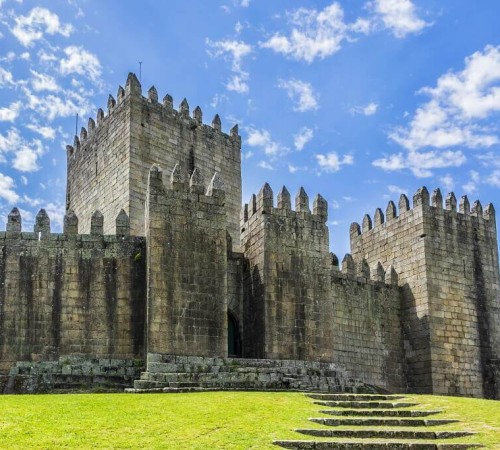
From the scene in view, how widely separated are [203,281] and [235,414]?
770 cm

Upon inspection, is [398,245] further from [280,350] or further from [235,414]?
[235,414]

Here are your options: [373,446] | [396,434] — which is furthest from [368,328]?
[373,446]

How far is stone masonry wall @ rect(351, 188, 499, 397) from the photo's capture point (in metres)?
29.5

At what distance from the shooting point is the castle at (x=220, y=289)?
22.0m

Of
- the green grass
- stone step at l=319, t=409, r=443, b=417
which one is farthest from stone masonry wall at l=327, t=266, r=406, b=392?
stone step at l=319, t=409, r=443, b=417

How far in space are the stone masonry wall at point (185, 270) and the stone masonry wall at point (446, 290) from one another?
32.3 feet

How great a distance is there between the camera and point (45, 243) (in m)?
22.9

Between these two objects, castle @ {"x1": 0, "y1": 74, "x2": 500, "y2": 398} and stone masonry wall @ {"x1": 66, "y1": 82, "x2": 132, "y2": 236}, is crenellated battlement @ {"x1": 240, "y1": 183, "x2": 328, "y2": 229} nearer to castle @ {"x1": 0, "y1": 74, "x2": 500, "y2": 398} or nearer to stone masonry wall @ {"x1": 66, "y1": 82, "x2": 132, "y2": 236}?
castle @ {"x1": 0, "y1": 74, "x2": 500, "y2": 398}

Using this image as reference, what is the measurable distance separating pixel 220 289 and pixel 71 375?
4886 millimetres

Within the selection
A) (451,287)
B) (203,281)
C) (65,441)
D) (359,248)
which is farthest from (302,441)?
(359,248)

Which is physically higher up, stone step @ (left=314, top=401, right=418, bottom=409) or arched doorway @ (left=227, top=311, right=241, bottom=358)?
arched doorway @ (left=227, top=311, right=241, bottom=358)

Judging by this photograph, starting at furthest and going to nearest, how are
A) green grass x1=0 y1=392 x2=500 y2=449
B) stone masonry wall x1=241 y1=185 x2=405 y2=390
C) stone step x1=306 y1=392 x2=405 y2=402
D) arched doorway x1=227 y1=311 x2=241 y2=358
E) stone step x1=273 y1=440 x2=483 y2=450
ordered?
arched doorway x1=227 y1=311 x2=241 y2=358, stone masonry wall x1=241 y1=185 x2=405 y2=390, stone step x1=306 y1=392 x2=405 y2=402, stone step x1=273 y1=440 x2=483 y2=450, green grass x1=0 y1=392 x2=500 y2=449

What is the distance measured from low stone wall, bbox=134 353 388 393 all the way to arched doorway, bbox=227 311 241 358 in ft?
7.85

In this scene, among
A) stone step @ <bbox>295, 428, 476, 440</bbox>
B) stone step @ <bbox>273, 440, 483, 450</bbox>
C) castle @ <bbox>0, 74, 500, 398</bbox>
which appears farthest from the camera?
castle @ <bbox>0, 74, 500, 398</bbox>
